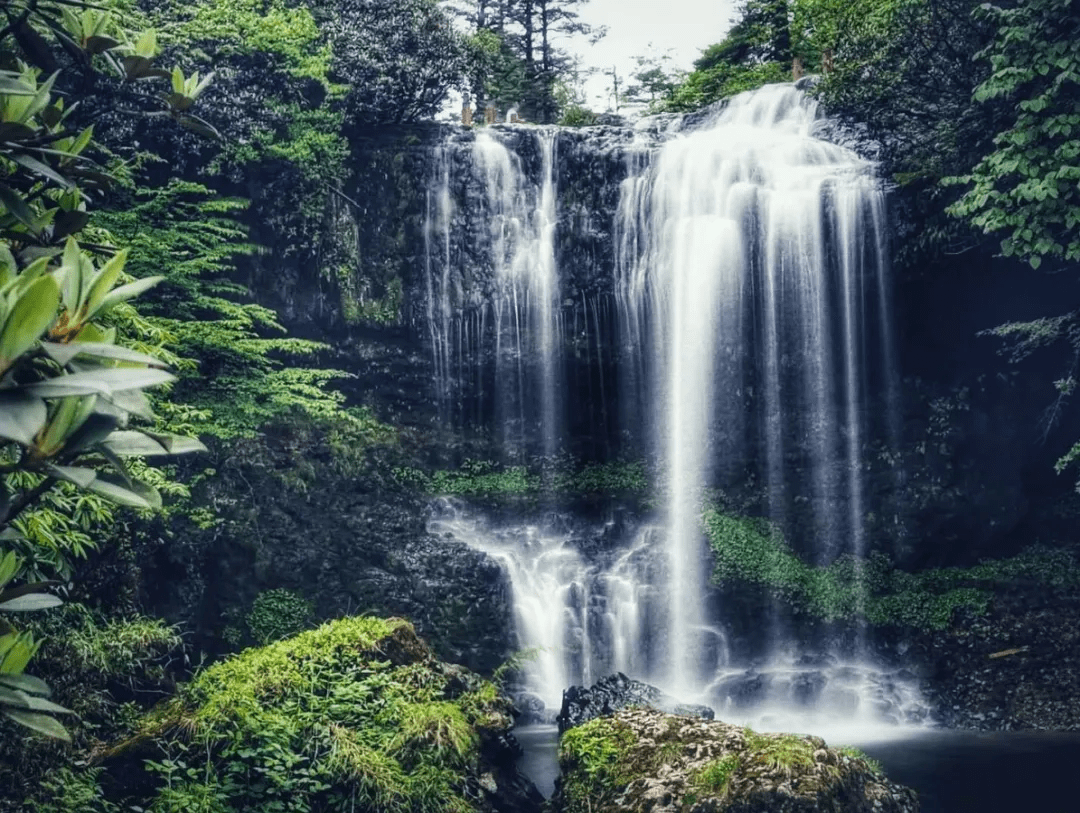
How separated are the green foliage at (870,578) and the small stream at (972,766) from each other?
205 centimetres

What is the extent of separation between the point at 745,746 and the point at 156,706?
4.09m

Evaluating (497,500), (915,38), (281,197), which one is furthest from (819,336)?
(281,197)

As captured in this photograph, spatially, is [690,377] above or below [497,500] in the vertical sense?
above

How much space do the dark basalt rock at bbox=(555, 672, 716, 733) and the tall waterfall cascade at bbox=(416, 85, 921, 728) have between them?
3.25 meters

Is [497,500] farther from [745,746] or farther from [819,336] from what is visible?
[745,746]

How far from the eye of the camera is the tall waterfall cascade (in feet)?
41.8

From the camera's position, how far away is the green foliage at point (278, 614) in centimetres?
1199

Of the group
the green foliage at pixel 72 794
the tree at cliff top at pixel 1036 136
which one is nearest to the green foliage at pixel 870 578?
the tree at cliff top at pixel 1036 136

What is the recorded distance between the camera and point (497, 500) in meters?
14.7

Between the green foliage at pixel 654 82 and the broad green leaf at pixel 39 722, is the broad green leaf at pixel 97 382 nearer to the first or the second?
the broad green leaf at pixel 39 722

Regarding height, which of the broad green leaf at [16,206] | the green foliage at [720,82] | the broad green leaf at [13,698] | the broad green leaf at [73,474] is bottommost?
the broad green leaf at [13,698]

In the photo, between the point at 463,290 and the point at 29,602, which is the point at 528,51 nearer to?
the point at 463,290

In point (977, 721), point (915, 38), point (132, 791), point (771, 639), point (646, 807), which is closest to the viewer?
point (132, 791)

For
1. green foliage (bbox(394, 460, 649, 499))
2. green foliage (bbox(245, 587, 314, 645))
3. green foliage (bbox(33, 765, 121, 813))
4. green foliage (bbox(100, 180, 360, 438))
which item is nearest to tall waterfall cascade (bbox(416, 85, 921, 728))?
green foliage (bbox(394, 460, 649, 499))
